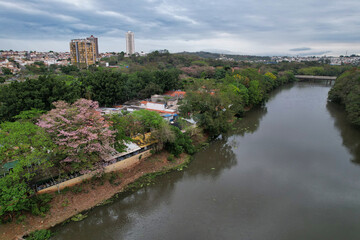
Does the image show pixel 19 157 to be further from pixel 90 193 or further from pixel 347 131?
pixel 347 131

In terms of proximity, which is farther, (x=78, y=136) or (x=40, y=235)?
(x=78, y=136)

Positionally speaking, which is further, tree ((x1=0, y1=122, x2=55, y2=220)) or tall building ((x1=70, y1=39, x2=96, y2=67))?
tall building ((x1=70, y1=39, x2=96, y2=67))

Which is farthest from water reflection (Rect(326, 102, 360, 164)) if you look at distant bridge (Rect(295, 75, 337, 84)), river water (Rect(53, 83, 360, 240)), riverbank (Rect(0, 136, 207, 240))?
distant bridge (Rect(295, 75, 337, 84))

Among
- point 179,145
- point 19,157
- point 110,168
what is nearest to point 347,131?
point 179,145

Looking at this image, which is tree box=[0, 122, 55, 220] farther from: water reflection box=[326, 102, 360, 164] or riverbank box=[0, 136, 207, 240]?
water reflection box=[326, 102, 360, 164]

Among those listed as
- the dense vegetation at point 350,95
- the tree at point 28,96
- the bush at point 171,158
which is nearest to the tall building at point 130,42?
the dense vegetation at point 350,95

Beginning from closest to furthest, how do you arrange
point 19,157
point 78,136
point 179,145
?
point 19,157 < point 78,136 < point 179,145

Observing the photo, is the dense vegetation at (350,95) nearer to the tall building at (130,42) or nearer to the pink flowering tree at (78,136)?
the pink flowering tree at (78,136)
